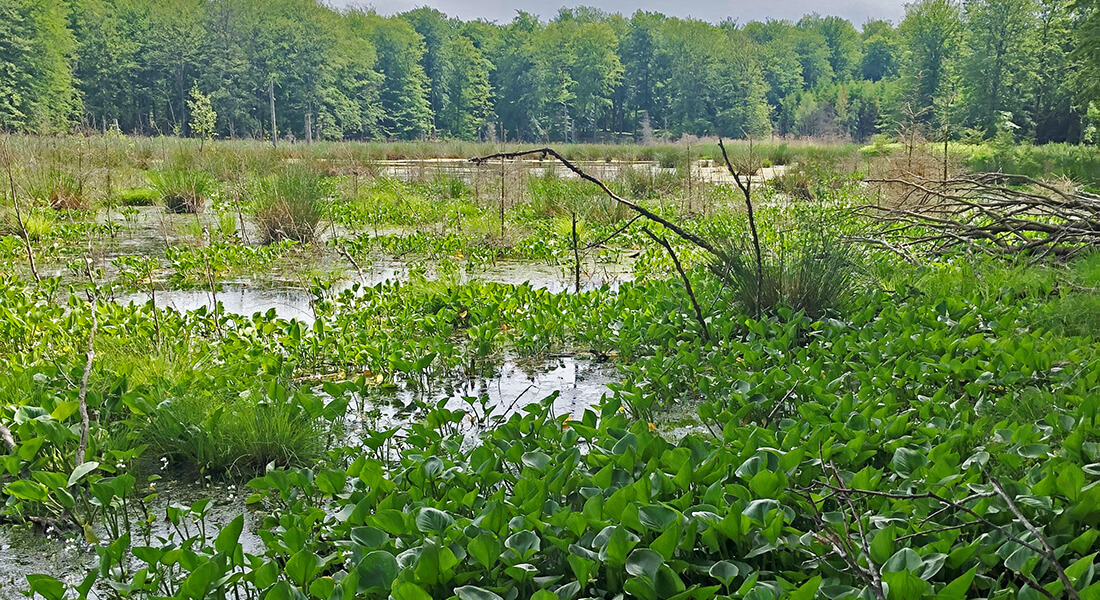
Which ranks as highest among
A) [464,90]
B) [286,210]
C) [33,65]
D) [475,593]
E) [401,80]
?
[401,80]

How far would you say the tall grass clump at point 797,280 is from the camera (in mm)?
4285

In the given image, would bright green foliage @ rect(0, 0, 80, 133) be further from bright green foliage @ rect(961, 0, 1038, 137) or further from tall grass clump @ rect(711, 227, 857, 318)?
tall grass clump @ rect(711, 227, 857, 318)

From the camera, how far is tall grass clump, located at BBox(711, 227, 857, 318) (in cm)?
429

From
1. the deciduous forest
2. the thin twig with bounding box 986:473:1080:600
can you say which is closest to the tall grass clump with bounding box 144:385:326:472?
the deciduous forest

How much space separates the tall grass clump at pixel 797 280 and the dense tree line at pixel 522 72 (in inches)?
619

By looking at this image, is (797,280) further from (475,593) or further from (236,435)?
(475,593)

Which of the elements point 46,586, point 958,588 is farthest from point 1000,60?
point 46,586

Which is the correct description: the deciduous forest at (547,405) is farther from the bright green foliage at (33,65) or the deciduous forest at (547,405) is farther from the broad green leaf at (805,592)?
the bright green foliage at (33,65)

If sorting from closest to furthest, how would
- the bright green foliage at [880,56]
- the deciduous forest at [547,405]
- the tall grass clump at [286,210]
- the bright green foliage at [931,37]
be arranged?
the deciduous forest at [547,405] → the tall grass clump at [286,210] → the bright green foliage at [931,37] → the bright green foliage at [880,56]

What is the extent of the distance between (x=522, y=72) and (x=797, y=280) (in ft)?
249

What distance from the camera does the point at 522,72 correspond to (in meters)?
77.1

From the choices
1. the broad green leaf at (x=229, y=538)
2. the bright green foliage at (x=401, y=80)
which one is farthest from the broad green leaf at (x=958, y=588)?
the bright green foliage at (x=401, y=80)

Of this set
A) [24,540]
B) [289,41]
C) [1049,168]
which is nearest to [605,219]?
[24,540]

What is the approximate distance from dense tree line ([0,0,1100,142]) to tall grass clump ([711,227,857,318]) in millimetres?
15729
